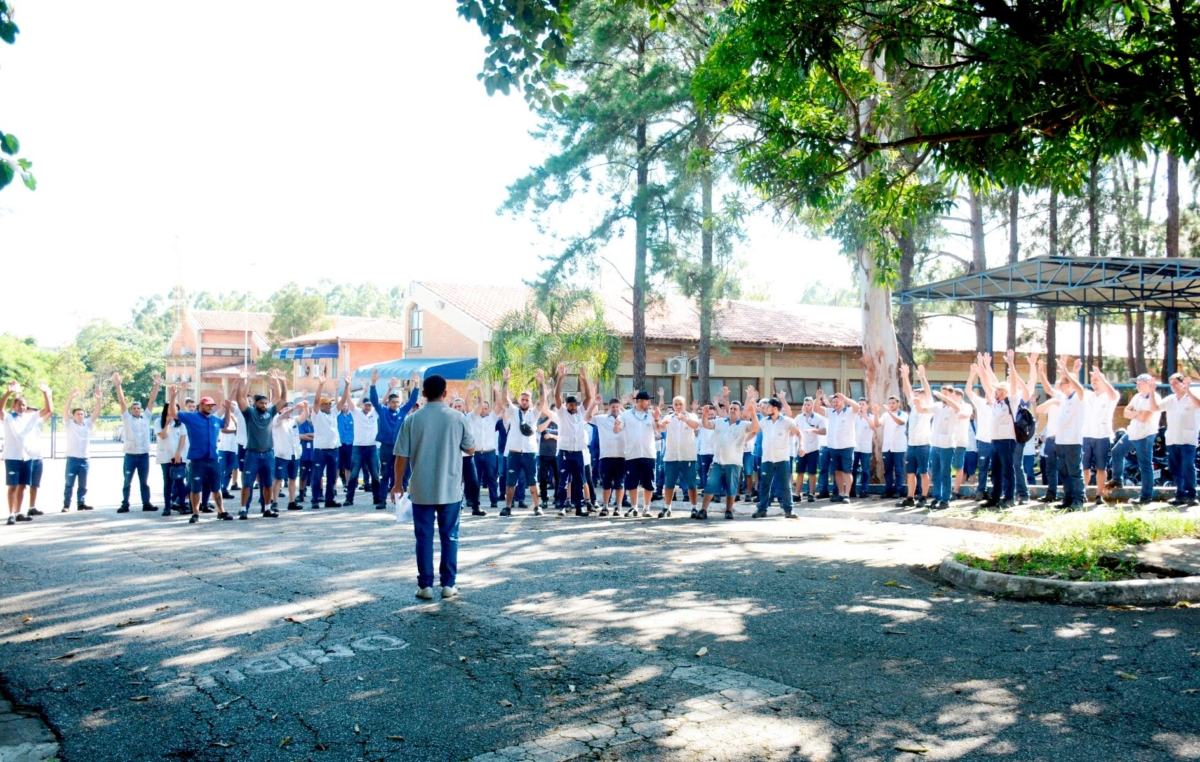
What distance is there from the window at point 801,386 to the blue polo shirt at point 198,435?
27091mm

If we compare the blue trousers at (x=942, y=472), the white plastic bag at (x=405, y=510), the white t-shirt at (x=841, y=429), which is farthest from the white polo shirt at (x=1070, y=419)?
the white plastic bag at (x=405, y=510)

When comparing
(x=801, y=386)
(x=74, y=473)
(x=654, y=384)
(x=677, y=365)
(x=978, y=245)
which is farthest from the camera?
(x=801, y=386)

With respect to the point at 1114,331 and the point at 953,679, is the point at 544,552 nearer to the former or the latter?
the point at 953,679

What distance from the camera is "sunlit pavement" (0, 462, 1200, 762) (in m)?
4.78

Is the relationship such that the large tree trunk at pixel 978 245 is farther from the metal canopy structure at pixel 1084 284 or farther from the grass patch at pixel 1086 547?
the grass patch at pixel 1086 547

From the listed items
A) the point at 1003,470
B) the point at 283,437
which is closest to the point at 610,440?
the point at 283,437

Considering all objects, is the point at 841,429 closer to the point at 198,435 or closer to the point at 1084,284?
the point at 1084,284

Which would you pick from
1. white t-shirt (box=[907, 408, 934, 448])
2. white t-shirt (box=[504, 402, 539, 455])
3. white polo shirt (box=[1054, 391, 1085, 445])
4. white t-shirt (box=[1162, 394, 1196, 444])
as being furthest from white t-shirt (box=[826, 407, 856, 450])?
white t-shirt (box=[504, 402, 539, 455])

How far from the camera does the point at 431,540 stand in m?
8.30

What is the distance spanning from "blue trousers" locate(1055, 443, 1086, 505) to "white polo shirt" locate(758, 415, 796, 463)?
13.3 feet

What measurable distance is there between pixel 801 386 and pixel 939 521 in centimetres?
2566

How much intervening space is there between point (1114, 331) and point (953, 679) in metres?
44.0

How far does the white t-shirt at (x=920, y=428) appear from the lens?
1617 centimetres

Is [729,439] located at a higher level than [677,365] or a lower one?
lower
